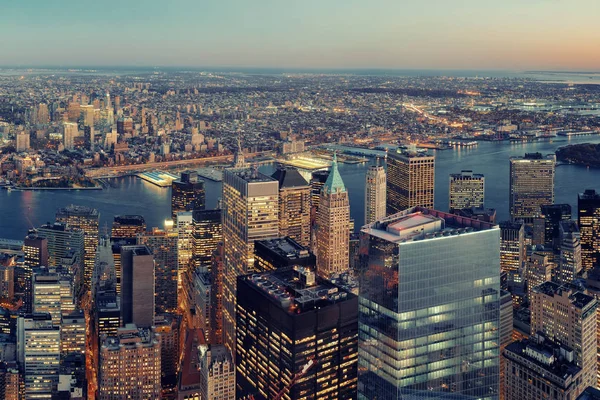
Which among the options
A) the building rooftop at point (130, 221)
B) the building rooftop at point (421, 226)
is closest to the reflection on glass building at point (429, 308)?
the building rooftop at point (421, 226)

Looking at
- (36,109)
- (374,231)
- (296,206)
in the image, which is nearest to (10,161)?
(36,109)

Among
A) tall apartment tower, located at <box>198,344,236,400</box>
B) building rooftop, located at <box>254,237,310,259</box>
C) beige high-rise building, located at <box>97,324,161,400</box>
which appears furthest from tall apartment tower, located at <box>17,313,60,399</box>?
building rooftop, located at <box>254,237,310,259</box>

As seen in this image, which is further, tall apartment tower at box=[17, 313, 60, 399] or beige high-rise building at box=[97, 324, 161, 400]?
tall apartment tower at box=[17, 313, 60, 399]

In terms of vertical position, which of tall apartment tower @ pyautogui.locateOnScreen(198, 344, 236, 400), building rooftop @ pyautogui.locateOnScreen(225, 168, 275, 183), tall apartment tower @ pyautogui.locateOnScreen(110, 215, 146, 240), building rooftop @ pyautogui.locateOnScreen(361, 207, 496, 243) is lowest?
tall apartment tower @ pyautogui.locateOnScreen(198, 344, 236, 400)

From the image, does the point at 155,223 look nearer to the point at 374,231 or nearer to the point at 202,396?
the point at 202,396

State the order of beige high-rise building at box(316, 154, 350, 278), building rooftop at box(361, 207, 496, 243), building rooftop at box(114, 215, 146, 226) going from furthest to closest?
1. building rooftop at box(114, 215, 146, 226)
2. beige high-rise building at box(316, 154, 350, 278)
3. building rooftop at box(361, 207, 496, 243)

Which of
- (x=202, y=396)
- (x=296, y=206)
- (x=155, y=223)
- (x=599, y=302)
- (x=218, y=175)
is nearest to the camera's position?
(x=202, y=396)

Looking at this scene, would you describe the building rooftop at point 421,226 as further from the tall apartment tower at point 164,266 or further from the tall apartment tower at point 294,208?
the tall apartment tower at point 164,266

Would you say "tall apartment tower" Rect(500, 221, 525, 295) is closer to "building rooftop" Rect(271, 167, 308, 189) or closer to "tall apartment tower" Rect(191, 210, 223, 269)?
"building rooftop" Rect(271, 167, 308, 189)
